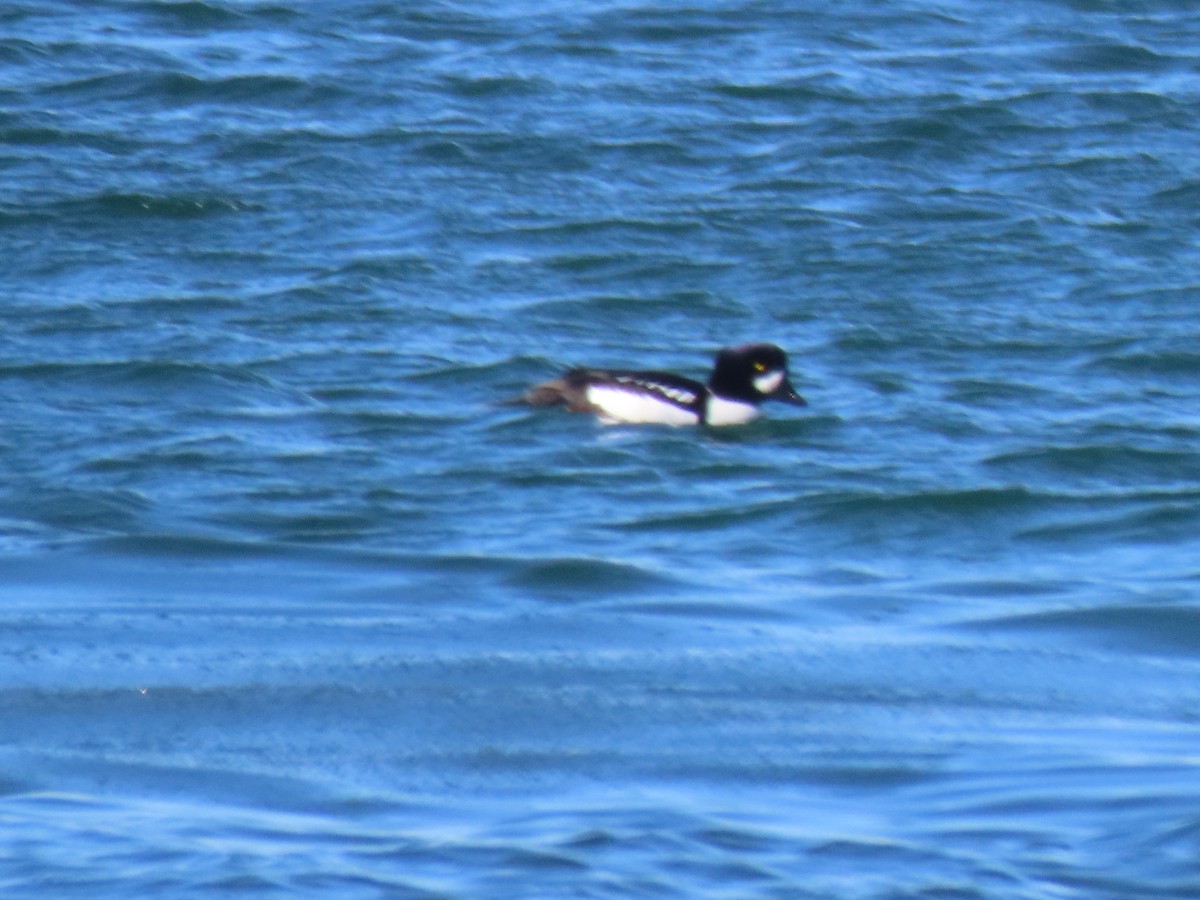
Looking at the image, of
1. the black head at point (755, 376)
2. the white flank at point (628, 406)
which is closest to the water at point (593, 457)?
the white flank at point (628, 406)

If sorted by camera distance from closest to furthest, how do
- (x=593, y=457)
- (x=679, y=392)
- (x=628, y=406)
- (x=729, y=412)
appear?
1. (x=593, y=457)
2. (x=628, y=406)
3. (x=679, y=392)
4. (x=729, y=412)

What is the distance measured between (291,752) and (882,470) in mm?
5152

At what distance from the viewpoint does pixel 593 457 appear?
1295cm

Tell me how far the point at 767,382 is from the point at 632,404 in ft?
2.40

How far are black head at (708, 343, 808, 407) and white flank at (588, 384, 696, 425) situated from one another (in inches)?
14.8

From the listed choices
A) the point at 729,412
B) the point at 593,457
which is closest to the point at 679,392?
the point at 729,412

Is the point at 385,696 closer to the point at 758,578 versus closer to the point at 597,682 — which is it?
the point at 597,682

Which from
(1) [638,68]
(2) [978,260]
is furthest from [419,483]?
(1) [638,68]

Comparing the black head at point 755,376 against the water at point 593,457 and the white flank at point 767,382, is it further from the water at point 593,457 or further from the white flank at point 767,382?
the water at point 593,457

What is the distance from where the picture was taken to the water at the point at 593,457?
7242mm

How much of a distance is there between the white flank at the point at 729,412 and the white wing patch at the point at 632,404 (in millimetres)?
246

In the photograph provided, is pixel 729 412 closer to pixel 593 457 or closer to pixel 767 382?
pixel 767 382

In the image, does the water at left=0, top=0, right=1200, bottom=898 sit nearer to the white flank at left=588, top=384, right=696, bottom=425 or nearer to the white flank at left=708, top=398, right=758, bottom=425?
the white flank at left=588, top=384, right=696, bottom=425

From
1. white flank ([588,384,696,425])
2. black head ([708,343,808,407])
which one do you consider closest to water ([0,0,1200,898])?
white flank ([588,384,696,425])
